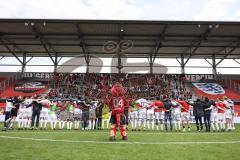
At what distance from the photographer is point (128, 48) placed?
135ft

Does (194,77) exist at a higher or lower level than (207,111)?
higher

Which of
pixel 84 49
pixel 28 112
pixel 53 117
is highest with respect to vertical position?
pixel 84 49

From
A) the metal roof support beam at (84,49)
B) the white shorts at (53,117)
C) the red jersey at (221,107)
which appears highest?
the metal roof support beam at (84,49)

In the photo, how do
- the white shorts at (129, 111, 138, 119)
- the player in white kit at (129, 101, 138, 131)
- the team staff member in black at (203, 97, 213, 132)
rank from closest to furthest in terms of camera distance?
the team staff member in black at (203, 97, 213, 132)
the player in white kit at (129, 101, 138, 131)
the white shorts at (129, 111, 138, 119)

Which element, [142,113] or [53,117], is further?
[142,113]

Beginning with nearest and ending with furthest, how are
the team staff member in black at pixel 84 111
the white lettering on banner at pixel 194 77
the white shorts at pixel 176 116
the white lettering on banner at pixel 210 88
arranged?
the team staff member in black at pixel 84 111, the white shorts at pixel 176 116, the white lettering on banner at pixel 210 88, the white lettering on banner at pixel 194 77

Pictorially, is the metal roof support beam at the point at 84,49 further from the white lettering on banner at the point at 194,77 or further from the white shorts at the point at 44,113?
the white lettering on banner at the point at 194,77

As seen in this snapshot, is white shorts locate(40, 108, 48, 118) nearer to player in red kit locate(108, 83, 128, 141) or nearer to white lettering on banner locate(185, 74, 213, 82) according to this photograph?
player in red kit locate(108, 83, 128, 141)

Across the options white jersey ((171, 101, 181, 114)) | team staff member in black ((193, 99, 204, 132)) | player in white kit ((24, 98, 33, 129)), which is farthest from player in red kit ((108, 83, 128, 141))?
player in white kit ((24, 98, 33, 129))

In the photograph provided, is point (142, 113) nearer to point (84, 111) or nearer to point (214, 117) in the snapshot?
point (84, 111)

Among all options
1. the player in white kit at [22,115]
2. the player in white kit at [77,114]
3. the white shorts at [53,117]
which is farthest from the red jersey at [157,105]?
the player in white kit at [22,115]

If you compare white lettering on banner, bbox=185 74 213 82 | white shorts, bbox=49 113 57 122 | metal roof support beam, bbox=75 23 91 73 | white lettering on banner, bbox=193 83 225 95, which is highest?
metal roof support beam, bbox=75 23 91 73

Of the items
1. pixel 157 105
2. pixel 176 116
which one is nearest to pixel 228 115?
pixel 176 116

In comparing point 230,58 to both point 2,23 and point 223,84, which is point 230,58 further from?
point 2,23
